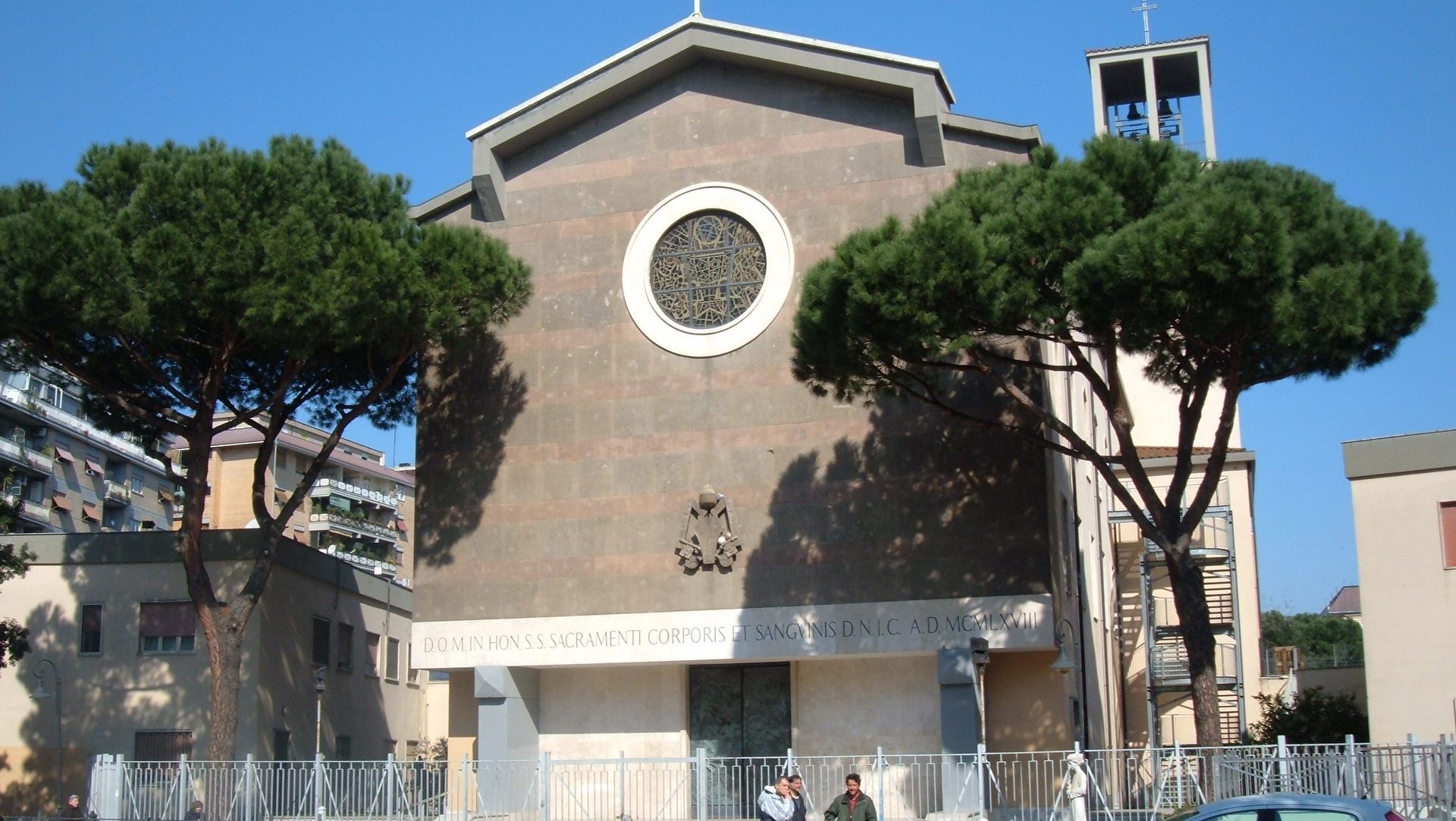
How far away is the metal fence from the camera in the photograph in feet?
59.7

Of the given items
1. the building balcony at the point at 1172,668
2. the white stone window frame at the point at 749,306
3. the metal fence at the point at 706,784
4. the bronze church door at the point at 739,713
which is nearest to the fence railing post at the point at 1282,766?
the metal fence at the point at 706,784

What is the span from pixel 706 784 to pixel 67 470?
4597cm

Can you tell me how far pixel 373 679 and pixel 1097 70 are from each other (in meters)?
30.0

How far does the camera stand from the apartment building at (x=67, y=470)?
57688 mm

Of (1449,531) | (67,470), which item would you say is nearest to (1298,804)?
(1449,531)

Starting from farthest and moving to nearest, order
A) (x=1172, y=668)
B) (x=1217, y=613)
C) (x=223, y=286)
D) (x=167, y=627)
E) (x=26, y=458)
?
(x=26, y=458), (x=1217, y=613), (x=1172, y=668), (x=167, y=627), (x=223, y=286)

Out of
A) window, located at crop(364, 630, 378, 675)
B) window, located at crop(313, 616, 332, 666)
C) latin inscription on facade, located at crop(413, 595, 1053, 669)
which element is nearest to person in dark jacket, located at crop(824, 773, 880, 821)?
latin inscription on facade, located at crop(413, 595, 1053, 669)

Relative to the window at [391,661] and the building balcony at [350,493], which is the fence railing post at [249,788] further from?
the building balcony at [350,493]

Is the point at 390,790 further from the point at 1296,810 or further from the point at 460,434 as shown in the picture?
the point at 1296,810

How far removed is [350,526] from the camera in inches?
2692

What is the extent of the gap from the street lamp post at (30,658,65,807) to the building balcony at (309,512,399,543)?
122ft

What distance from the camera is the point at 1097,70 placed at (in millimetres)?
50000

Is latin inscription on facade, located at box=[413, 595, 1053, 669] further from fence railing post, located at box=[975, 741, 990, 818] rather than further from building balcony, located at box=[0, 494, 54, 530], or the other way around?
building balcony, located at box=[0, 494, 54, 530]

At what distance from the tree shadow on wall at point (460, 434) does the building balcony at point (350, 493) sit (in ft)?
135
